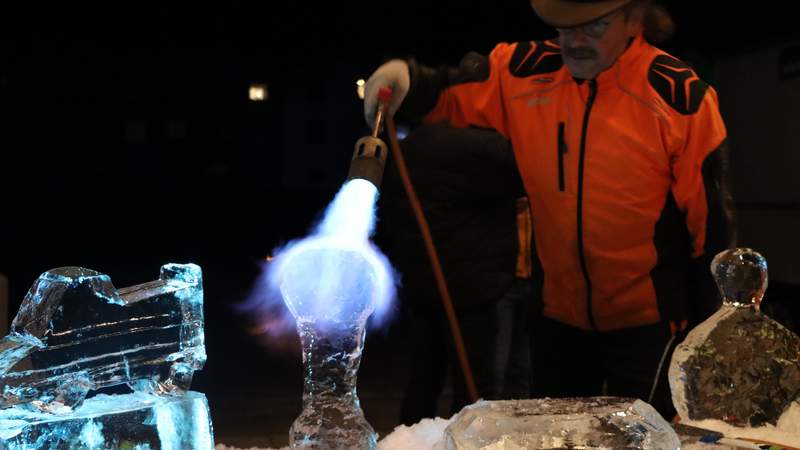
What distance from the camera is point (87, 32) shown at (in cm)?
2998

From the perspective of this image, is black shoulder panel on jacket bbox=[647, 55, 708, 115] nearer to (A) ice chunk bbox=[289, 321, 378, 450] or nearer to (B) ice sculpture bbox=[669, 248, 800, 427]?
(B) ice sculpture bbox=[669, 248, 800, 427]

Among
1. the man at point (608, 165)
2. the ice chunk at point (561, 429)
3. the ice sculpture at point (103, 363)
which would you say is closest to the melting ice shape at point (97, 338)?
the ice sculpture at point (103, 363)

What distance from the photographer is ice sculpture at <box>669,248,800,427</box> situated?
143 centimetres

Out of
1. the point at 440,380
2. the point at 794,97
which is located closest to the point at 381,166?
the point at 440,380

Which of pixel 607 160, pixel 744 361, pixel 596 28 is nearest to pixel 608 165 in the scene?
pixel 607 160

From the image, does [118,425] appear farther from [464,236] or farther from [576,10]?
[464,236]

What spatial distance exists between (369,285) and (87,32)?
3129 cm

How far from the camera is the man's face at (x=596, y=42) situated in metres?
2.28

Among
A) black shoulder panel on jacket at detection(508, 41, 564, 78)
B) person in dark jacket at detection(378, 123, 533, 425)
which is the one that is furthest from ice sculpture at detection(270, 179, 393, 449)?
person in dark jacket at detection(378, 123, 533, 425)

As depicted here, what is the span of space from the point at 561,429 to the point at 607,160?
130 cm

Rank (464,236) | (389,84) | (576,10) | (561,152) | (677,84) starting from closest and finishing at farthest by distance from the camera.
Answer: (389,84), (576,10), (677,84), (561,152), (464,236)

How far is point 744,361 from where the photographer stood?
1433mm

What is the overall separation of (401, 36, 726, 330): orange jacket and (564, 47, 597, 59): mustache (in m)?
0.09

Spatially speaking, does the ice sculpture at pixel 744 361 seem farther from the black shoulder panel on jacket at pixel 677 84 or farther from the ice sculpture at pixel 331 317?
the black shoulder panel on jacket at pixel 677 84
